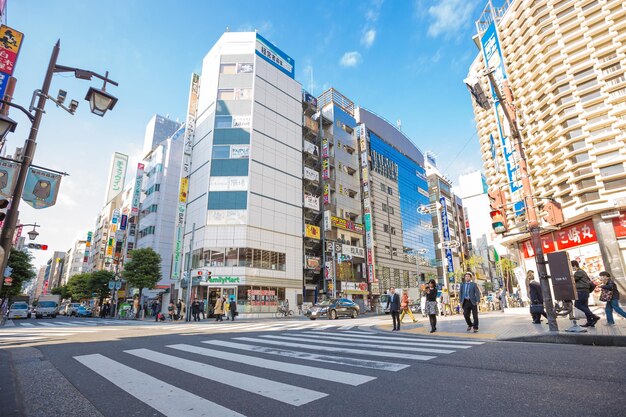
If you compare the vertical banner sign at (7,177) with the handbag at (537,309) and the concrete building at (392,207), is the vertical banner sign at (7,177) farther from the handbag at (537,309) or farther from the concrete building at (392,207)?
the concrete building at (392,207)

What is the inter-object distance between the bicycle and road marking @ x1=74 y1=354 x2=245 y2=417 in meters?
26.7

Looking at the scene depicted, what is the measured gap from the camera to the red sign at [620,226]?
18.7m

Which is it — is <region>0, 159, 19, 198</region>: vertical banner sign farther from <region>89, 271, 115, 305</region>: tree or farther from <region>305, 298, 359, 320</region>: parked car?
<region>89, 271, 115, 305</region>: tree

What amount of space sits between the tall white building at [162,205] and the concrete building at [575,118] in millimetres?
42729

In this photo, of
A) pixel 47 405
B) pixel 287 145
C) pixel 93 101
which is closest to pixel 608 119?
pixel 93 101

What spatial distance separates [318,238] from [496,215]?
32.1 m

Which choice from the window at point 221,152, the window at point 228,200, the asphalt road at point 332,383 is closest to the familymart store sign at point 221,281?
the window at point 228,200

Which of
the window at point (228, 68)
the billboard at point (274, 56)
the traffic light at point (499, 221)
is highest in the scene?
the billboard at point (274, 56)

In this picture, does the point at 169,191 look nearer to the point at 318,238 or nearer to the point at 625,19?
the point at 318,238

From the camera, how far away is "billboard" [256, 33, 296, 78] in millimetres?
40500

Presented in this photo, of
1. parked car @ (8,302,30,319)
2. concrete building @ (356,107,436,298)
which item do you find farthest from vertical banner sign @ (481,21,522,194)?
parked car @ (8,302,30,319)

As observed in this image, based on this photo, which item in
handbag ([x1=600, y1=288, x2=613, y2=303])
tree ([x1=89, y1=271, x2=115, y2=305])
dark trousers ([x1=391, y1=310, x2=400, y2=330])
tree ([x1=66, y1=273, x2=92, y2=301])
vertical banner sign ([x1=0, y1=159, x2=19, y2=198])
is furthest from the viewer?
tree ([x1=66, y1=273, x2=92, y2=301])

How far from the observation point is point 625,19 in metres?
19.7

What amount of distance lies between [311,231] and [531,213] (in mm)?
31296
